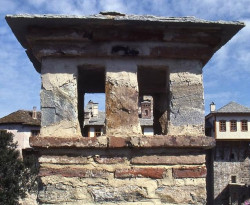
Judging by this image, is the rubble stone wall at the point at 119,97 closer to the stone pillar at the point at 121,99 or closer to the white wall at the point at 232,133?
the stone pillar at the point at 121,99

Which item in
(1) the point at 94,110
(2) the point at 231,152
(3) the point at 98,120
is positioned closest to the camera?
(2) the point at 231,152

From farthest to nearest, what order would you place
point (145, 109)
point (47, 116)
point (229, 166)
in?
point (145, 109) < point (229, 166) < point (47, 116)

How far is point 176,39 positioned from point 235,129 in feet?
101

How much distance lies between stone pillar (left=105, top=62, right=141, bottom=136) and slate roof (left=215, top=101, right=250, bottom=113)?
30.8 meters

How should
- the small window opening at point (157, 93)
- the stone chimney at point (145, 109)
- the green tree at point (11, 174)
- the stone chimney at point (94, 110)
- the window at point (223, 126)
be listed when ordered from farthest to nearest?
the stone chimney at point (94, 110)
the stone chimney at point (145, 109)
the window at point (223, 126)
the green tree at point (11, 174)
the small window opening at point (157, 93)

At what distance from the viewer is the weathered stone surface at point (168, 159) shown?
3467 mm

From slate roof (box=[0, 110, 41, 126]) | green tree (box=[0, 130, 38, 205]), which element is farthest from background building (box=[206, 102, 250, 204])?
green tree (box=[0, 130, 38, 205])

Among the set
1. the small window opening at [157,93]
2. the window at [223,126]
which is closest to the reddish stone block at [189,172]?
the small window opening at [157,93]

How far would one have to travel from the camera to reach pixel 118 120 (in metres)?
3.58

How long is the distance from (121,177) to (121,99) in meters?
0.70

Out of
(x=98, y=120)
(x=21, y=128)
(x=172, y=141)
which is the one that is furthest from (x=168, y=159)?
(x=98, y=120)

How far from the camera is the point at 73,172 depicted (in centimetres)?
341

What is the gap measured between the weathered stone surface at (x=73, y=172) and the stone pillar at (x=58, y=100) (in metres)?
0.31

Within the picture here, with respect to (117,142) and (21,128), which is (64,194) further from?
(21,128)
